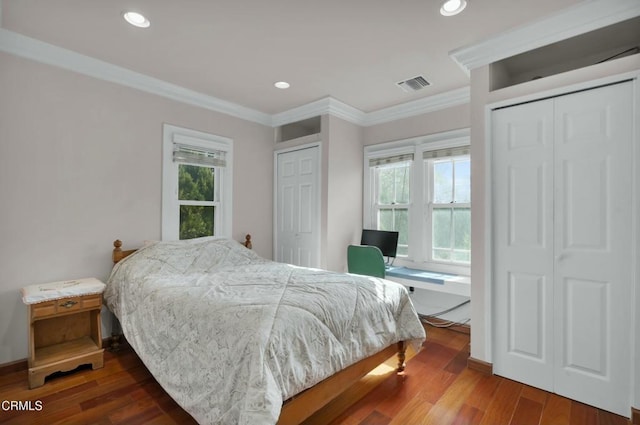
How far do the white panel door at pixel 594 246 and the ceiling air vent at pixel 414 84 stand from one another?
126 cm

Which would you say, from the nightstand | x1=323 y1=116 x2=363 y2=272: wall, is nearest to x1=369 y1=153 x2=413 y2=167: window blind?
x1=323 y1=116 x2=363 y2=272: wall

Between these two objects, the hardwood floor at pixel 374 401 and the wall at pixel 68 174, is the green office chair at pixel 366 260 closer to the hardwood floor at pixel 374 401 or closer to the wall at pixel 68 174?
the hardwood floor at pixel 374 401

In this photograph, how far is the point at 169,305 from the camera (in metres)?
2.03

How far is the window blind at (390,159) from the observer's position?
390cm

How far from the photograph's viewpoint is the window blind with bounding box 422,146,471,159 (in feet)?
11.3

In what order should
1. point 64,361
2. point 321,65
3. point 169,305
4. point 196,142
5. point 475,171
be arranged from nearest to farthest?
point 169,305, point 64,361, point 475,171, point 321,65, point 196,142

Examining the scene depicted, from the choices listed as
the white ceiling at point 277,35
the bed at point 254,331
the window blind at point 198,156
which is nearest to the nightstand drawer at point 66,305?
the bed at point 254,331

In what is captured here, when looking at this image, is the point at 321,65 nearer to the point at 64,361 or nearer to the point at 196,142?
the point at 196,142

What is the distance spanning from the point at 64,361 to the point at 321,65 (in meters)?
3.19

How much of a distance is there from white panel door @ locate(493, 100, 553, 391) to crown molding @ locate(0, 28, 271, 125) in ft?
9.80

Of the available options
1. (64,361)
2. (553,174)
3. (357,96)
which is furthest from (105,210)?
(553,174)

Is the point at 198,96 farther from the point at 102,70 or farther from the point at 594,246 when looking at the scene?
the point at 594,246

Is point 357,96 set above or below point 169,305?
above

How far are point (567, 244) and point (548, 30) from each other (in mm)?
1510
